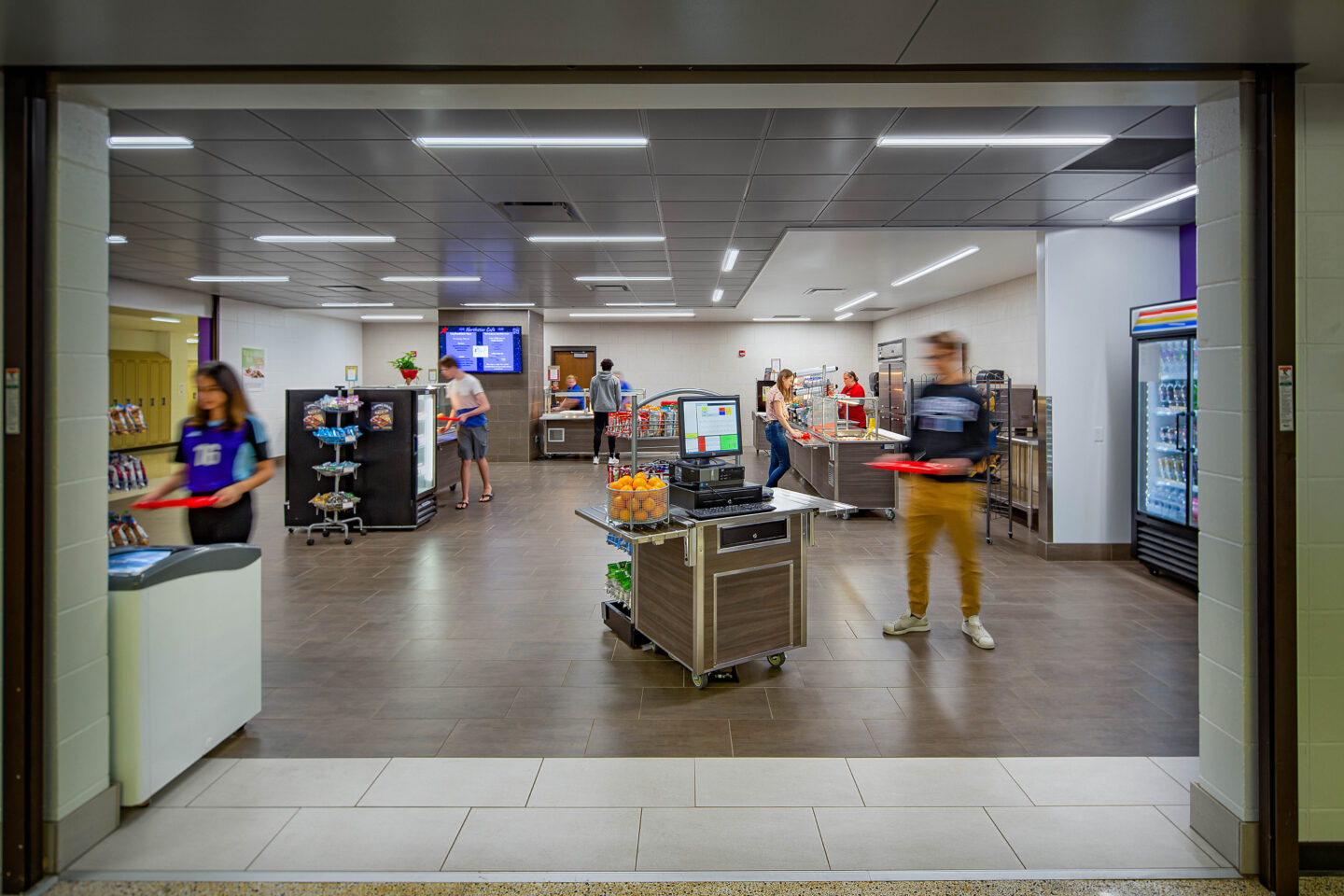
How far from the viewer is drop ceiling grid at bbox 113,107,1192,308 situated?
3887 mm

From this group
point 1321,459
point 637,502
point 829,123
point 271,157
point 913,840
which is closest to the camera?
point 1321,459

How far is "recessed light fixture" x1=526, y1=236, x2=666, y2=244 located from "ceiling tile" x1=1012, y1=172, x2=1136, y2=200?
322cm

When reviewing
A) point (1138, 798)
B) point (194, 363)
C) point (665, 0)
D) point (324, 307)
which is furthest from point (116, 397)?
point (1138, 798)

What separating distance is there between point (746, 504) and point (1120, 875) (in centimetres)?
189

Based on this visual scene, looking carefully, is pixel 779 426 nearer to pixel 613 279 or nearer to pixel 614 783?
pixel 613 279

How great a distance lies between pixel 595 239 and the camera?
702cm

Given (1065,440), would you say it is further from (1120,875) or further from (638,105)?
(638,105)

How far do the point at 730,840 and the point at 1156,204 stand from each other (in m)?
5.31

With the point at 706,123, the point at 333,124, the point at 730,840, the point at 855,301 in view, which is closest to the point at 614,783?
the point at 730,840

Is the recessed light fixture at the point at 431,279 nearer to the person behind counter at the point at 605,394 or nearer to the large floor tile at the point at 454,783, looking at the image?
the person behind counter at the point at 605,394

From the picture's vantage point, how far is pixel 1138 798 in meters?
2.45

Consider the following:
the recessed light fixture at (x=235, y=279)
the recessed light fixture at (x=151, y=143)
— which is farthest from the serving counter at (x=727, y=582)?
the recessed light fixture at (x=235, y=279)

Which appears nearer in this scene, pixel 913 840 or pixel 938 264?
pixel 913 840

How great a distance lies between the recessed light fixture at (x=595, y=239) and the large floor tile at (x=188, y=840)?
18.2 feet
